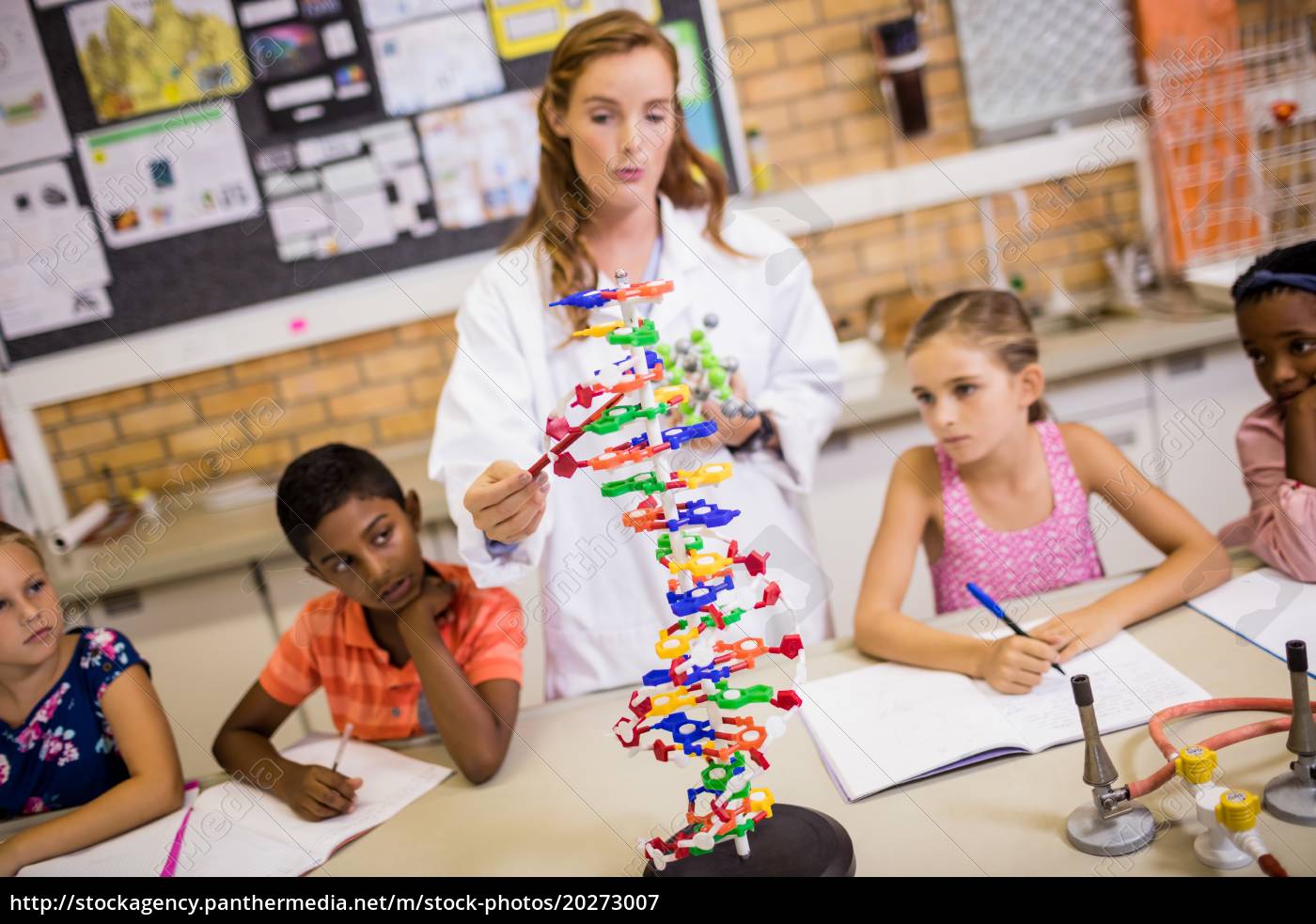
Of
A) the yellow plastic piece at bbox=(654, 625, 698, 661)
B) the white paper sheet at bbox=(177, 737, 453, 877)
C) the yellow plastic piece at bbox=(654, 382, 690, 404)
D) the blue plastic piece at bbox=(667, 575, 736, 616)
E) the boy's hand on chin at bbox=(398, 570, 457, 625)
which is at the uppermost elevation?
the yellow plastic piece at bbox=(654, 382, 690, 404)

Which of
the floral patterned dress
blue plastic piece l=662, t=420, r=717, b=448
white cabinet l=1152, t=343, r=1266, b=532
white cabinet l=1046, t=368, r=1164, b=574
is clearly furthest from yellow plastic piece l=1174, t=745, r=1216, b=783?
white cabinet l=1152, t=343, r=1266, b=532

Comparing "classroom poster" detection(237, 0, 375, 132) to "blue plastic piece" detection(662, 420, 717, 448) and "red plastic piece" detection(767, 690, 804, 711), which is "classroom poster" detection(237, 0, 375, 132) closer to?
"blue plastic piece" detection(662, 420, 717, 448)

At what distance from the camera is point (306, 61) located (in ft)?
9.60

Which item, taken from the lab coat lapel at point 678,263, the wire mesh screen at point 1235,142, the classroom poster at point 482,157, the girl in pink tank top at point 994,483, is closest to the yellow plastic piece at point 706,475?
the girl in pink tank top at point 994,483

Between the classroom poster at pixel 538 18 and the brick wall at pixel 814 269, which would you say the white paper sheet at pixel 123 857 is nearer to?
the brick wall at pixel 814 269

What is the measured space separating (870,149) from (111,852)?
2.52 metres

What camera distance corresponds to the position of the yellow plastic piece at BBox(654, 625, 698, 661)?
944mm

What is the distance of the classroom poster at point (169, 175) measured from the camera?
2.96 metres

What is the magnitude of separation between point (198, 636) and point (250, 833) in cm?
148

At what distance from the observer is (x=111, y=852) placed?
53.0 inches

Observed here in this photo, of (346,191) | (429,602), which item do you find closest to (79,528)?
(346,191)

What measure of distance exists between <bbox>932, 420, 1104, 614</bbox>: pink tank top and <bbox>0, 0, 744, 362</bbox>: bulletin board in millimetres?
1616
